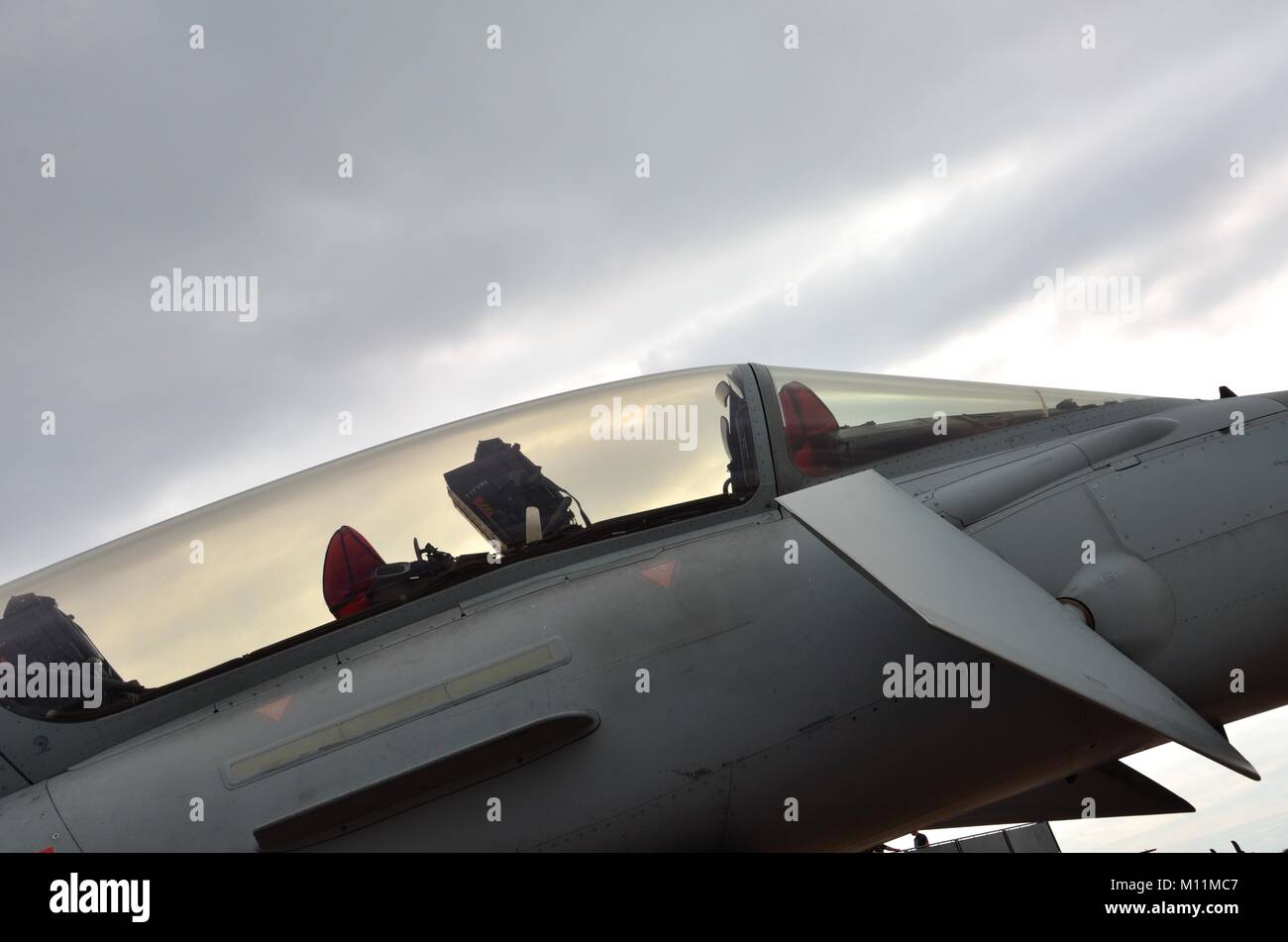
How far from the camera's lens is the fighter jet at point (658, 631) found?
4109 mm

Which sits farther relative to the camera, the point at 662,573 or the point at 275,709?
the point at 662,573

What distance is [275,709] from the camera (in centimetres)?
436

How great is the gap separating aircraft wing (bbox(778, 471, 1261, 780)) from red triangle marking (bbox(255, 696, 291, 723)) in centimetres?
231

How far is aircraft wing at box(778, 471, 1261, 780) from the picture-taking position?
3584 mm

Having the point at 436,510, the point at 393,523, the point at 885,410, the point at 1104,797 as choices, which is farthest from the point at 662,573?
the point at 1104,797

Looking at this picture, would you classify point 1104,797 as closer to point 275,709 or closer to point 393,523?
point 393,523

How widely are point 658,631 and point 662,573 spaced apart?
1.01ft

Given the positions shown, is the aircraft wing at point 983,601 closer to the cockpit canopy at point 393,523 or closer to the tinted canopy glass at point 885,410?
the tinted canopy glass at point 885,410

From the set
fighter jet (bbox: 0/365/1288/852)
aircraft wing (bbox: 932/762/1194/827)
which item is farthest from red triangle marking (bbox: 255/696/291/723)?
aircraft wing (bbox: 932/762/1194/827)

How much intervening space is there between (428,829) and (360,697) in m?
0.62

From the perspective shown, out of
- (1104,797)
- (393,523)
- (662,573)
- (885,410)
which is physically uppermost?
(885,410)

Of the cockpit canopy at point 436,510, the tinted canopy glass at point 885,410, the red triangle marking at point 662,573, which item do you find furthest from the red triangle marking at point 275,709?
the tinted canopy glass at point 885,410

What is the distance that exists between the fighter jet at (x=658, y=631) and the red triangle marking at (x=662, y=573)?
1 centimetres
